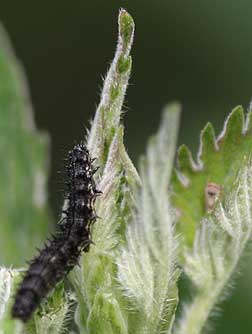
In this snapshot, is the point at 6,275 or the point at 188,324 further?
the point at 188,324

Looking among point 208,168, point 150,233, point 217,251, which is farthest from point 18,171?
point 217,251

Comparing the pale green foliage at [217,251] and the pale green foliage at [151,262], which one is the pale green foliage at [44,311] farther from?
the pale green foliage at [217,251]

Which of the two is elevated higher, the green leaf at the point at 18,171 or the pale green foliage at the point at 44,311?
the green leaf at the point at 18,171

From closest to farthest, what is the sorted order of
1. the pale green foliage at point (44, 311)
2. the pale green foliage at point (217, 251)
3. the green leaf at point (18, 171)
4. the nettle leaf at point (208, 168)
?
the pale green foliage at point (44, 311) < the pale green foliage at point (217, 251) < the nettle leaf at point (208, 168) < the green leaf at point (18, 171)

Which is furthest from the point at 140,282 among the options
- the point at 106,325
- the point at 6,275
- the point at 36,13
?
the point at 36,13

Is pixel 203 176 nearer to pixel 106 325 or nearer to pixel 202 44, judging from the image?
pixel 106 325

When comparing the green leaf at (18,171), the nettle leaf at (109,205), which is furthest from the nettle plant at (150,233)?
the green leaf at (18,171)
